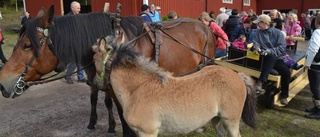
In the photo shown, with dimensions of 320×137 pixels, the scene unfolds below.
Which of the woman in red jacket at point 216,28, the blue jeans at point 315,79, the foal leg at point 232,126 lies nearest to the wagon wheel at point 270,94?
the blue jeans at point 315,79

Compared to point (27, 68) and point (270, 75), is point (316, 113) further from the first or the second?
point (27, 68)

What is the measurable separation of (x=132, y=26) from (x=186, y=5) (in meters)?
13.5

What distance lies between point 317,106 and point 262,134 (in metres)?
1.45

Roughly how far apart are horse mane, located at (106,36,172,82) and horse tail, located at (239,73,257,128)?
3.15 feet

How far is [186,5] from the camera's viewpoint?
53.1 feet

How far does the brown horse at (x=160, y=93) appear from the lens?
2359mm

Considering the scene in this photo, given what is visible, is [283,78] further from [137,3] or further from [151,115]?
[137,3]

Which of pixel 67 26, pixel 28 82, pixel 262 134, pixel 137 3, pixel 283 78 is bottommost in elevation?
pixel 262 134

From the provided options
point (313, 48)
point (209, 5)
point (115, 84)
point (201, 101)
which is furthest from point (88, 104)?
point (209, 5)

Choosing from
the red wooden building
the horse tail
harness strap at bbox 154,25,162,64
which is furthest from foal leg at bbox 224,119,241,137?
the red wooden building

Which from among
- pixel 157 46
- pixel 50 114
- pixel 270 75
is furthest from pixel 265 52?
pixel 50 114

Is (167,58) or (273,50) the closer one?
(167,58)

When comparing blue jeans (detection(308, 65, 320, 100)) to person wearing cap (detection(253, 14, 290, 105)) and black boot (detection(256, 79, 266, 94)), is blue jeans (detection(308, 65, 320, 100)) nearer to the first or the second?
person wearing cap (detection(253, 14, 290, 105))

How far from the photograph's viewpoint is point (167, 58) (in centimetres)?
345
